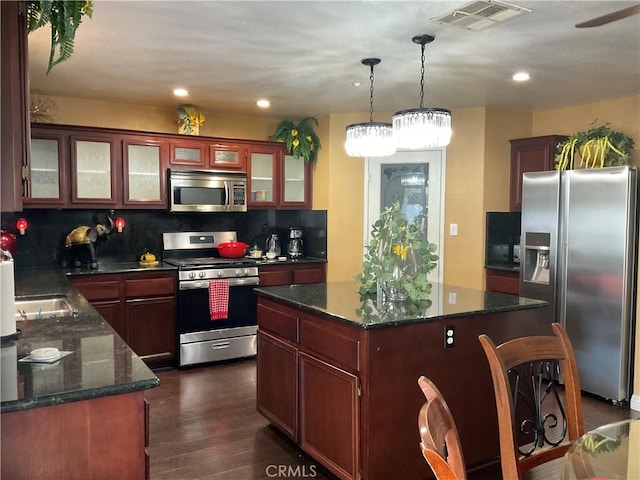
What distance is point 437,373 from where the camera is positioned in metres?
2.66

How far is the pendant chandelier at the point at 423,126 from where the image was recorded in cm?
285

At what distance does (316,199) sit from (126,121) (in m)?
2.04

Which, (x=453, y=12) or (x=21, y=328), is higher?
(x=453, y=12)

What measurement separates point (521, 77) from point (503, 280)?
6.15 feet

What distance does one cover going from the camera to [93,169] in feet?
15.1

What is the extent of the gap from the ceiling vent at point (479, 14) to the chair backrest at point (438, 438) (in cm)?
192

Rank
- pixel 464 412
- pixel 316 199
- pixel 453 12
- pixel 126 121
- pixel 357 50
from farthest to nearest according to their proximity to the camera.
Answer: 1. pixel 316 199
2. pixel 126 121
3. pixel 357 50
4. pixel 464 412
5. pixel 453 12

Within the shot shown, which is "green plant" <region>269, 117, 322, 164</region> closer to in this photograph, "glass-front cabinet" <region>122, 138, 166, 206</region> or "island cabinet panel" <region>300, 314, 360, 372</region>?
"glass-front cabinet" <region>122, 138, 166, 206</region>

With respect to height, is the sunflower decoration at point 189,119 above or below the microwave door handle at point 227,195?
above

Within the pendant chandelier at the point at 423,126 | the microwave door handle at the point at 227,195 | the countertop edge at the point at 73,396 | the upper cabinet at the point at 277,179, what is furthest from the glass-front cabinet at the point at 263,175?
the countertop edge at the point at 73,396

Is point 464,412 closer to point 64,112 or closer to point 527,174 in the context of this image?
point 527,174

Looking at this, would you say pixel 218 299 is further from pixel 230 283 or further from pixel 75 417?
pixel 75 417

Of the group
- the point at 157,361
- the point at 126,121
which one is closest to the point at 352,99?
the point at 126,121

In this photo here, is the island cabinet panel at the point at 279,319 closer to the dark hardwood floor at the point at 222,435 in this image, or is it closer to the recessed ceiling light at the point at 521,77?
the dark hardwood floor at the point at 222,435
